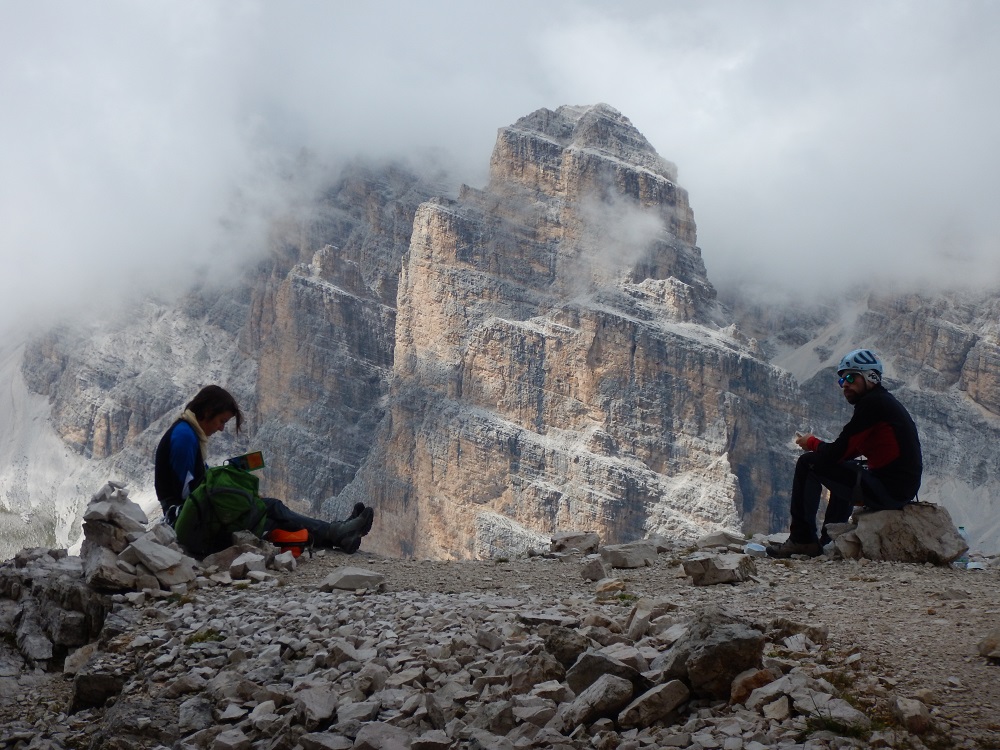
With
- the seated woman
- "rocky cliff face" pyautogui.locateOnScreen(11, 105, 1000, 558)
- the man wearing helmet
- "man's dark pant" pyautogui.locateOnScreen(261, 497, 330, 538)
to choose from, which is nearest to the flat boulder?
the man wearing helmet

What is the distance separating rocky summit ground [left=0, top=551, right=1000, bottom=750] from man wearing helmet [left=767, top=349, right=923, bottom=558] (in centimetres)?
75

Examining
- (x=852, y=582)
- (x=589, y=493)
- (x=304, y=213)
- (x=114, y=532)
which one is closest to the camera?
(x=852, y=582)

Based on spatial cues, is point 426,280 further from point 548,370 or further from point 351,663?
point 351,663

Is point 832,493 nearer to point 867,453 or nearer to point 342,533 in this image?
point 867,453

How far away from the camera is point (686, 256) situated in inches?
5817

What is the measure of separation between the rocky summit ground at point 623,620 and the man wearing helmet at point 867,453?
0.75 meters

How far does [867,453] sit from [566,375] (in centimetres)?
11415

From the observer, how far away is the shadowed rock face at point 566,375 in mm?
118250

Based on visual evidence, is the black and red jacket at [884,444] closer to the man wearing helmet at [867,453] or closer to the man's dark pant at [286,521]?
the man wearing helmet at [867,453]

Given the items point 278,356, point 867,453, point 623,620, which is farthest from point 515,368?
point 623,620

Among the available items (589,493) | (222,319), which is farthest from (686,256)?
(222,319)

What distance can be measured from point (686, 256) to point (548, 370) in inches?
1337

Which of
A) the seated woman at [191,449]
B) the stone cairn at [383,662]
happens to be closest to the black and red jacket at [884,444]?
the stone cairn at [383,662]

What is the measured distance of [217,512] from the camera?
1164 cm
